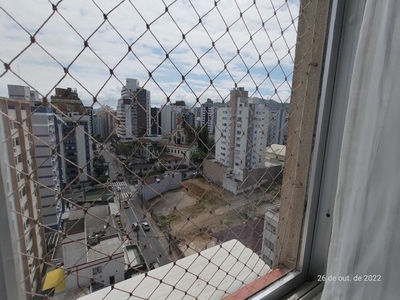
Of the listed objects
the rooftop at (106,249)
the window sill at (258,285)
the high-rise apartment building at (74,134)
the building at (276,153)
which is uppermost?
the high-rise apartment building at (74,134)

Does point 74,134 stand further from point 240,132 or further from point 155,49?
point 240,132

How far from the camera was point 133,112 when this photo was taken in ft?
1.50

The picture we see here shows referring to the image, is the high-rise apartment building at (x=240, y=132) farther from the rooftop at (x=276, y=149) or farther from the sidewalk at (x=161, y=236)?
the sidewalk at (x=161, y=236)

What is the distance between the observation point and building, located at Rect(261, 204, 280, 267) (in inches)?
33.1

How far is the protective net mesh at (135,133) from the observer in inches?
13.2

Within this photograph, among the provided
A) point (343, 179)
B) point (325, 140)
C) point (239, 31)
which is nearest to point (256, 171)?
point (325, 140)

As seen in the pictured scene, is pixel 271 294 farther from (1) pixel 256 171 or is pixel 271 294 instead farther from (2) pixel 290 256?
(1) pixel 256 171

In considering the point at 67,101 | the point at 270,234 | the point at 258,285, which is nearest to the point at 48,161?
the point at 67,101

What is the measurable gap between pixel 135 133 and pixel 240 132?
13.7 inches

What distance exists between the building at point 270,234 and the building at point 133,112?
64 centimetres

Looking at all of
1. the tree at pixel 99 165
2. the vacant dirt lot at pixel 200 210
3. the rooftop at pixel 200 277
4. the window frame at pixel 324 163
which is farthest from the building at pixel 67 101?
the window frame at pixel 324 163

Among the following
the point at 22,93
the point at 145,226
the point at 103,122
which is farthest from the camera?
the point at 145,226

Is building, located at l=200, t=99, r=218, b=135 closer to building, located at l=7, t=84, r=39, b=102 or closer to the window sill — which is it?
building, located at l=7, t=84, r=39, b=102

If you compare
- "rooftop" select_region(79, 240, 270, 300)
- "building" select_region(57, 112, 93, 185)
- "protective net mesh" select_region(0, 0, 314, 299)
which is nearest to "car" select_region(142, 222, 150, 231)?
"protective net mesh" select_region(0, 0, 314, 299)
